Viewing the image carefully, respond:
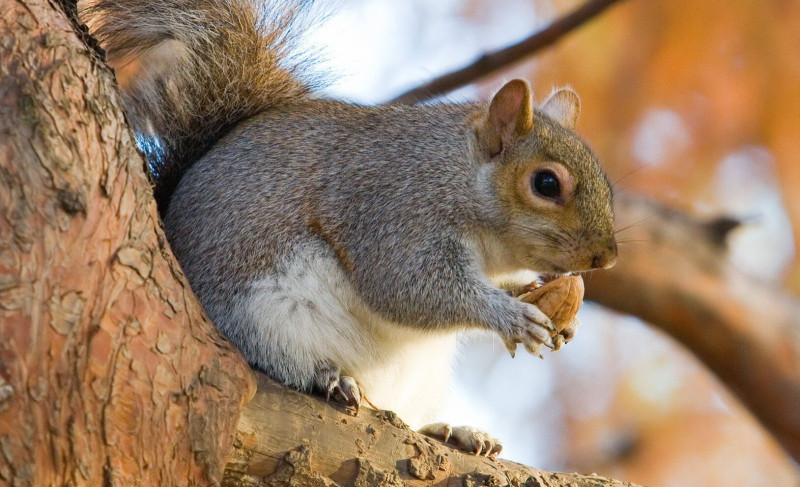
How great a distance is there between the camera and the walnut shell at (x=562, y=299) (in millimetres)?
2572

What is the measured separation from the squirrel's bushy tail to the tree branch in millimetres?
737

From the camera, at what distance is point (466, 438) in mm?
2705

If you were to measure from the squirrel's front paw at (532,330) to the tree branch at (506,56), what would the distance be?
→ 134 cm

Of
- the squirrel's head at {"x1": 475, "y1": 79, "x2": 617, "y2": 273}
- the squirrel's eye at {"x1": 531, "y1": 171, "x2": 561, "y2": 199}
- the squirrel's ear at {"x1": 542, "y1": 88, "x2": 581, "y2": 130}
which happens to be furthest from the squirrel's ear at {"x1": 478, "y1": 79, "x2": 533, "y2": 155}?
the squirrel's ear at {"x1": 542, "y1": 88, "x2": 581, "y2": 130}

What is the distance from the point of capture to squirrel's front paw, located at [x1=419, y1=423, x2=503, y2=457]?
8.80 ft

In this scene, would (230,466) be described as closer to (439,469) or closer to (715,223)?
(439,469)

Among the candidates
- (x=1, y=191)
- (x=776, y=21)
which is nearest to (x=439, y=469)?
(x=1, y=191)

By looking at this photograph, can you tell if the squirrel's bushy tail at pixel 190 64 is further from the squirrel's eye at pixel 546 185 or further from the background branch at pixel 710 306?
the background branch at pixel 710 306

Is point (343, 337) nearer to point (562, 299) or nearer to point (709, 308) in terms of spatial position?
point (562, 299)

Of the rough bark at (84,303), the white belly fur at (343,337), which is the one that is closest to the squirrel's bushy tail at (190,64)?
the white belly fur at (343,337)

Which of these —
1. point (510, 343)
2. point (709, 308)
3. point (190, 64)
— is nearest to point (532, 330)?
point (510, 343)

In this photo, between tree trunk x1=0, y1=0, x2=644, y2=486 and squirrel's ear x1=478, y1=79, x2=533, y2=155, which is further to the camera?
squirrel's ear x1=478, y1=79, x2=533, y2=155

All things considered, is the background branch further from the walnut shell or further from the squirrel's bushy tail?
the squirrel's bushy tail

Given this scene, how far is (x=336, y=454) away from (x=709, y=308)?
2475mm
